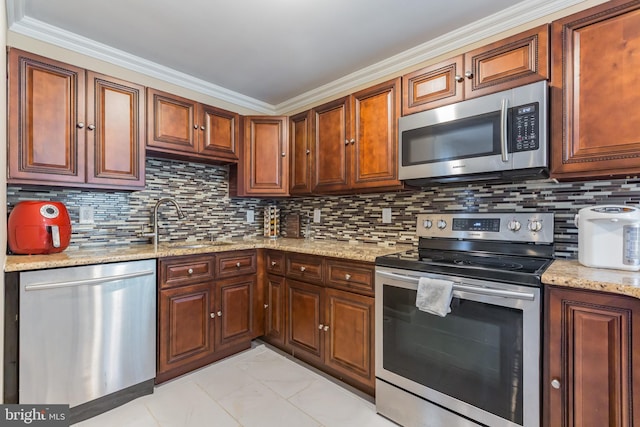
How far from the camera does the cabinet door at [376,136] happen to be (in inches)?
83.8

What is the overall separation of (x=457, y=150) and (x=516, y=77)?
455 mm

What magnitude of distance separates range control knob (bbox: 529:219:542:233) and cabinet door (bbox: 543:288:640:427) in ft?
1.87

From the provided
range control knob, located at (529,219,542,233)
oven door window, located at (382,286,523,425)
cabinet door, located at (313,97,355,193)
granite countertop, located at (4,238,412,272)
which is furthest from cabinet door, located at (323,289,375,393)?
range control knob, located at (529,219,542,233)

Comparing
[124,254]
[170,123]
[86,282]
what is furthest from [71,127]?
[86,282]

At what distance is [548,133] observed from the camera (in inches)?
60.4

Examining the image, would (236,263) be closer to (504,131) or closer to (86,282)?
(86,282)

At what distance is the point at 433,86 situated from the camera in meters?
1.94

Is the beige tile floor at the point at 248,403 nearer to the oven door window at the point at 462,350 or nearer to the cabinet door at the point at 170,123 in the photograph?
the oven door window at the point at 462,350

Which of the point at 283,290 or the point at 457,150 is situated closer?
the point at 457,150

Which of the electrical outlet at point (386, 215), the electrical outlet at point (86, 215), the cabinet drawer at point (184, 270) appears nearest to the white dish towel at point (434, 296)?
the electrical outlet at point (386, 215)

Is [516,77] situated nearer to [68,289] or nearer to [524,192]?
A: [524,192]

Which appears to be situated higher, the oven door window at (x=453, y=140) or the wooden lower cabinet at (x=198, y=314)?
the oven door window at (x=453, y=140)

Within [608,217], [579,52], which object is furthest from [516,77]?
[608,217]

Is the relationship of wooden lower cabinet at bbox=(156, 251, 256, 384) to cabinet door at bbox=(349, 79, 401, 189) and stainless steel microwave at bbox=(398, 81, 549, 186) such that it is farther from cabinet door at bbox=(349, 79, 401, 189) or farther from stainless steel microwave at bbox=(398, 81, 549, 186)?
stainless steel microwave at bbox=(398, 81, 549, 186)
